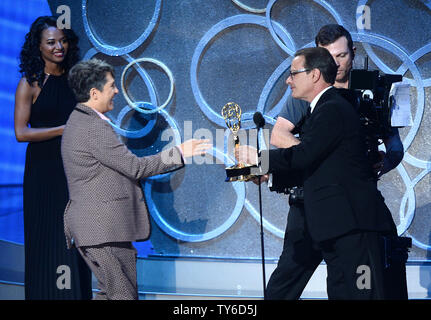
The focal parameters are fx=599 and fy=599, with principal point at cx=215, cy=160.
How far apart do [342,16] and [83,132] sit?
7.07ft

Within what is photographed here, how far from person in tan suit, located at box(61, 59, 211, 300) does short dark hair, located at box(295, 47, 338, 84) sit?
0.63 m

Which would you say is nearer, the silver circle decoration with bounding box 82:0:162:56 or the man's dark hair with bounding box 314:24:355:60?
the man's dark hair with bounding box 314:24:355:60

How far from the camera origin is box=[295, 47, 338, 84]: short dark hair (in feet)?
9.14

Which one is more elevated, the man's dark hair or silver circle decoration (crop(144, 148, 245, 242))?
the man's dark hair

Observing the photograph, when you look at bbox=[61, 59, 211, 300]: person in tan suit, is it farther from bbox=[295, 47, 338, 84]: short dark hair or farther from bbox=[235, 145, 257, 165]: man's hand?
bbox=[295, 47, 338, 84]: short dark hair

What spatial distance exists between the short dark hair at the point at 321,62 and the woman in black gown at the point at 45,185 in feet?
Result: 4.87

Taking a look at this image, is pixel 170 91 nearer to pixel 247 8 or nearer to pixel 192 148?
pixel 247 8

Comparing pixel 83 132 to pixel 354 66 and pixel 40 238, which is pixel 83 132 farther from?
pixel 354 66

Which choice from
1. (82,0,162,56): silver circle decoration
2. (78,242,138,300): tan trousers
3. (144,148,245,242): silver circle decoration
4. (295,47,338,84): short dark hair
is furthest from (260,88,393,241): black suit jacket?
(82,0,162,56): silver circle decoration

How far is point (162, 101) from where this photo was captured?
4184mm

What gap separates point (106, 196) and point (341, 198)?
3.43 ft

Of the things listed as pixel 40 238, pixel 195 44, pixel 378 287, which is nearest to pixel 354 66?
pixel 195 44

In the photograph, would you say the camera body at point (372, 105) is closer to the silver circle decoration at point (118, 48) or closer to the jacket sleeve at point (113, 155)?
the jacket sleeve at point (113, 155)

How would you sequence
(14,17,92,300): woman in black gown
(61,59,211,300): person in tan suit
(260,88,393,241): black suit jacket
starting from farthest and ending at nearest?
(14,17,92,300): woman in black gown < (61,59,211,300): person in tan suit < (260,88,393,241): black suit jacket
